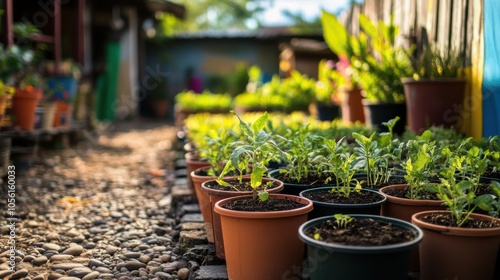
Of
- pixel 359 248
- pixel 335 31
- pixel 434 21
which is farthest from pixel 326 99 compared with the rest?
pixel 359 248

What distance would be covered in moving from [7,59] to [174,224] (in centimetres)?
260

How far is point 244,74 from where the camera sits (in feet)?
45.1

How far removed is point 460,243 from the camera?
190cm

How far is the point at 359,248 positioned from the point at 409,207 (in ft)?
2.22

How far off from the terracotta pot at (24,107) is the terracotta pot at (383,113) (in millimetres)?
3257

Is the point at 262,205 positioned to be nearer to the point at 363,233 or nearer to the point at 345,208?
the point at 345,208

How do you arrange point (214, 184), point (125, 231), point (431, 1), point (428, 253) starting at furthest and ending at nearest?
point (431, 1) → point (125, 231) → point (214, 184) → point (428, 253)

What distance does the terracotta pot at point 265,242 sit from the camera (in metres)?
2.08

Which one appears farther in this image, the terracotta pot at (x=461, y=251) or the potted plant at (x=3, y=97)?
the potted plant at (x=3, y=97)

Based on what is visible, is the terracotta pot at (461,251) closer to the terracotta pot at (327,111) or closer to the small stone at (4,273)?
the small stone at (4,273)

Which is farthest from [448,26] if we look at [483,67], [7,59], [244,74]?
[244,74]

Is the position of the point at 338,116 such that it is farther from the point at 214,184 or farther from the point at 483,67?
the point at 214,184

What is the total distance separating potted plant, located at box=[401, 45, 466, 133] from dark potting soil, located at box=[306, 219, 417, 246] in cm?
202

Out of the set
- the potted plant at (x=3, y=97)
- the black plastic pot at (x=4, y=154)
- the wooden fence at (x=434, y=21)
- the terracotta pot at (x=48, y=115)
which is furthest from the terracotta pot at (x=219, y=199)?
the terracotta pot at (x=48, y=115)
